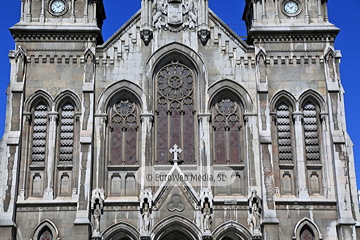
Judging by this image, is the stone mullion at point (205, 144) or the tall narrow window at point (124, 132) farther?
the tall narrow window at point (124, 132)

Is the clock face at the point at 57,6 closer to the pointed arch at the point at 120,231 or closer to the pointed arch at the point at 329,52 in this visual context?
the pointed arch at the point at 120,231

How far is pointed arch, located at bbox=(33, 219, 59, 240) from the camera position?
2831 centimetres

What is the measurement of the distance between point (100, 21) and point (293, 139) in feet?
40.1

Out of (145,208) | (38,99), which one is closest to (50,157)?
(38,99)

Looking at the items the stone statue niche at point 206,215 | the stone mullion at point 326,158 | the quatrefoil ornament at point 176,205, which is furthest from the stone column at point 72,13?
the stone mullion at point 326,158

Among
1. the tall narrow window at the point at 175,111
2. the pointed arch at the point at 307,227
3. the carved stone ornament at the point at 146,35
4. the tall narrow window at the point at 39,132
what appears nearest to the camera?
the pointed arch at the point at 307,227

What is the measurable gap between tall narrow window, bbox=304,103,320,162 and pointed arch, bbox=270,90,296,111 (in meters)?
0.71

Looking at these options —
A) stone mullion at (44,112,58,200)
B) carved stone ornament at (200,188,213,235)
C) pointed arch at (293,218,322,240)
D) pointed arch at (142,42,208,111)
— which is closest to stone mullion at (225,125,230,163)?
pointed arch at (142,42,208,111)

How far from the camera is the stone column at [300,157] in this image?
95.9ft

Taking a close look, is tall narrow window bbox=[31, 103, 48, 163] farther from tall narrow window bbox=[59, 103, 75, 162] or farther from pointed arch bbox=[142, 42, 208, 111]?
pointed arch bbox=[142, 42, 208, 111]

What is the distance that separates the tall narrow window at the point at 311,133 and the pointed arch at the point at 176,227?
637 centimetres

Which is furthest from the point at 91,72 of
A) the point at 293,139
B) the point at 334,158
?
the point at 334,158

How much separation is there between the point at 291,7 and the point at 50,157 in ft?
46.1

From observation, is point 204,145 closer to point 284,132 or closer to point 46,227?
point 284,132
